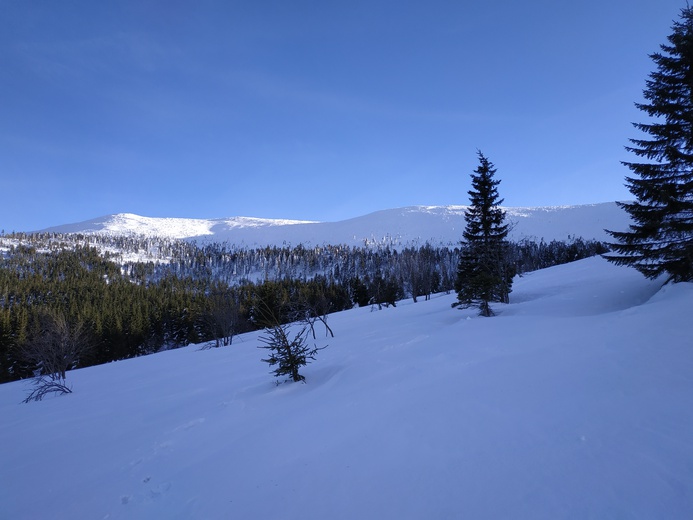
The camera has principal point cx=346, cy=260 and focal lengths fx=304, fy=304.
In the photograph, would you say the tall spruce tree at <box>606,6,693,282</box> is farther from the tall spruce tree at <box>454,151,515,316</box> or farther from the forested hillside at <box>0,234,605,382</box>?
the forested hillside at <box>0,234,605,382</box>

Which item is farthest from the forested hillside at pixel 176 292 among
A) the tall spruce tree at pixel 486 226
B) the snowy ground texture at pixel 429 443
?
the tall spruce tree at pixel 486 226

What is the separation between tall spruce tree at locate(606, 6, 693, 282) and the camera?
41.9ft

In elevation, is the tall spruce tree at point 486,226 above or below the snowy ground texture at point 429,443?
above

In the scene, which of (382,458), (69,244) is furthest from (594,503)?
(69,244)

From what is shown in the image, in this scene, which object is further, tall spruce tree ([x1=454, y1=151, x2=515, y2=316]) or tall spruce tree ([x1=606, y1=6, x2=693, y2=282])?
tall spruce tree ([x1=454, y1=151, x2=515, y2=316])

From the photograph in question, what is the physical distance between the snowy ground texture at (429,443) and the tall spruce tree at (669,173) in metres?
3.81

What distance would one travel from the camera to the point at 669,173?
13.3 metres

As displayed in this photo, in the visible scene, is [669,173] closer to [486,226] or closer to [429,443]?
[486,226]

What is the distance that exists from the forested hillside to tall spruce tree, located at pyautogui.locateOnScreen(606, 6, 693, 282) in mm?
16920

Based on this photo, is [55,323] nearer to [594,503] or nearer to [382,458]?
[382,458]

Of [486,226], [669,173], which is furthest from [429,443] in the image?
[486,226]

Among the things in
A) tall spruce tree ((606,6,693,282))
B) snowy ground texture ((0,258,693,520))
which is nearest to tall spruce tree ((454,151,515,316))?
tall spruce tree ((606,6,693,282))

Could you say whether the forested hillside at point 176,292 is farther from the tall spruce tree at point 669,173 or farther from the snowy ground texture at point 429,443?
the tall spruce tree at point 669,173

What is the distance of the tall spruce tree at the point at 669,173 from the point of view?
41.9 feet
